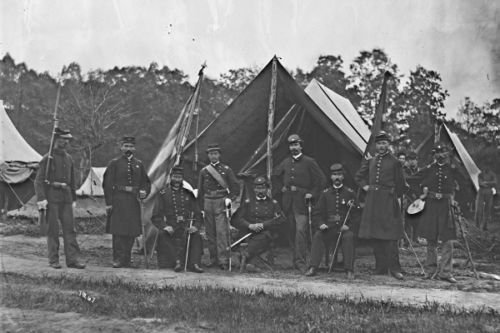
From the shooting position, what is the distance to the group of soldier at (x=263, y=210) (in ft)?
20.1

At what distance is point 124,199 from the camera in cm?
646

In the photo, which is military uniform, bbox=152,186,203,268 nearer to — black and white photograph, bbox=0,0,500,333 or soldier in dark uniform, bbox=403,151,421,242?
black and white photograph, bbox=0,0,500,333

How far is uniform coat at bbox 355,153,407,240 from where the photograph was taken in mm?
6070

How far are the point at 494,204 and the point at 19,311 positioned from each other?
1290 cm

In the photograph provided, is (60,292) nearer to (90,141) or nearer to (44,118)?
(90,141)

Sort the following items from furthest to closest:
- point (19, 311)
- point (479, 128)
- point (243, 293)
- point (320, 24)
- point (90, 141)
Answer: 1. point (90, 141)
2. point (479, 128)
3. point (320, 24)
4. point (243, 293)
5. point (19, 311)

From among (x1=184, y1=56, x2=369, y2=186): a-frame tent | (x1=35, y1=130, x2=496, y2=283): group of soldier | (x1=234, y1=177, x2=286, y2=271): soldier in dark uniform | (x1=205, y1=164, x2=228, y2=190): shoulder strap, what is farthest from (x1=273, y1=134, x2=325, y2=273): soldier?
(x1=205, y1=164, x2=228, y2=190): shoulder strap

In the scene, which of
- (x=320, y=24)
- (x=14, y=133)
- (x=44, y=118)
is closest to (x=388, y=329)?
(x=320, y=24)

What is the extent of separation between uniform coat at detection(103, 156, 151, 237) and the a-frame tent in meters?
1.09

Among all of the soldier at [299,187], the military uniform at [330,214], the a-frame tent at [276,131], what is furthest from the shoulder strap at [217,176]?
the military uniform at [330,214]

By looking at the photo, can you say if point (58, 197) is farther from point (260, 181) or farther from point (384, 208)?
point (384, 208)

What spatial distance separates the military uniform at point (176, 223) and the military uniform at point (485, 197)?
9050 millimetres

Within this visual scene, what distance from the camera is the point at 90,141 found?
21594mm

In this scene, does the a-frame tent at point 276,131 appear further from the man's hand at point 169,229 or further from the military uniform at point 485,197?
the military uniform at point 485,197
